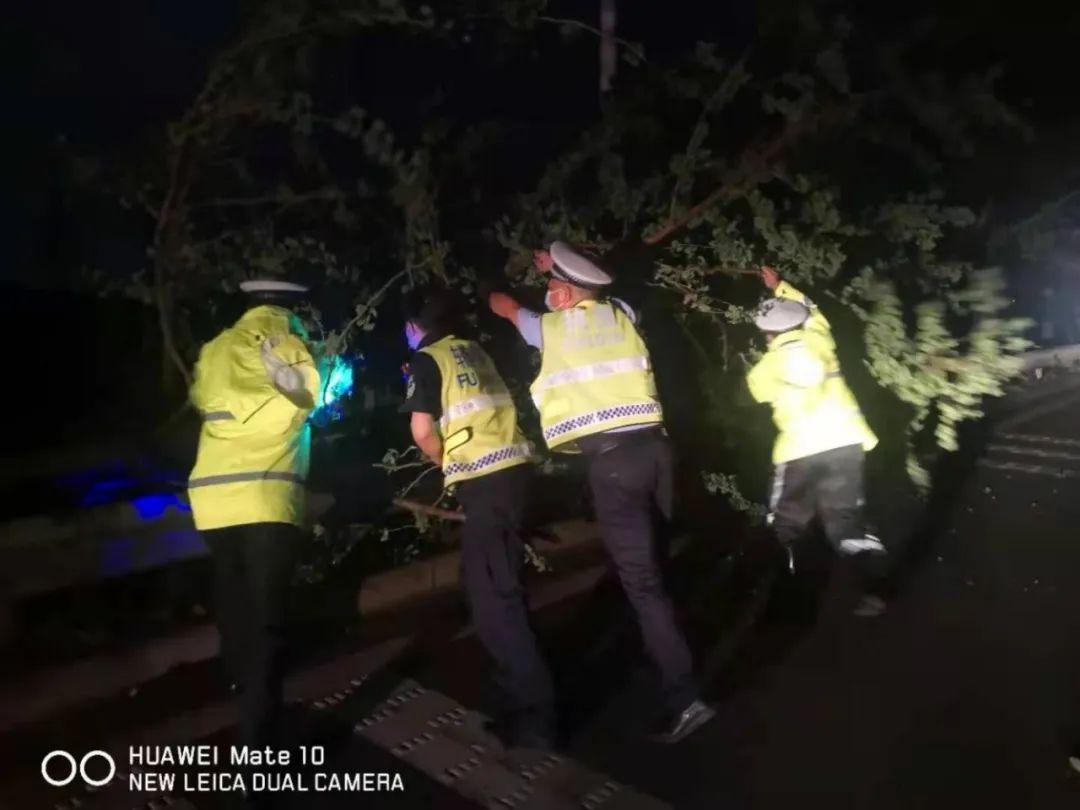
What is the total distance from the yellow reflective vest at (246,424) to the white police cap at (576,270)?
3.55 feet

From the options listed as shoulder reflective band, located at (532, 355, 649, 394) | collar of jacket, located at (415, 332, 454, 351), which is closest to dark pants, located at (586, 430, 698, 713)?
shoulder reflective band, located at (532, 355, 649, 394)

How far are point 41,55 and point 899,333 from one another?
609 centimetres

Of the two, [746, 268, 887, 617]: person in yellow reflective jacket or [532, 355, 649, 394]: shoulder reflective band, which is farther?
[746, 268, 887, 617]: person in yellow reflective jacket

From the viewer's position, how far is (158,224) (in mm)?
5016

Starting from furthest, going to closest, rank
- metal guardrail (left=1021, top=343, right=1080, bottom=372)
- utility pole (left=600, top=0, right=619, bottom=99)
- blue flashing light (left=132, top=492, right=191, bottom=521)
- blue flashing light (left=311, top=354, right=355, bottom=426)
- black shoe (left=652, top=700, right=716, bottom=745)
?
metal guardrail (left=1021, top=343, right=1080, bottom=372)
utility pole (left=600, top=0, right=619, bottom=99)
blue flashing light (left=132, top=492, right=191, bottom=521)
blue flashing light (left=311, top=354, right=355, bottom=426)
black shoe (left=652, top=700, right=716, bottom=745)

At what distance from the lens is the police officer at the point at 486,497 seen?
12.8 feet

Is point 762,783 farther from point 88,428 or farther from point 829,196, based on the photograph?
point 88,428

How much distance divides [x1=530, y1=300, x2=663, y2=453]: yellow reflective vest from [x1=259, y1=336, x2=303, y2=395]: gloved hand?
1.01m

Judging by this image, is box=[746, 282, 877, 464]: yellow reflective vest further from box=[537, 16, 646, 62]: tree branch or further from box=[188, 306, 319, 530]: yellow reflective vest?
box=[188, 306, 319, 530]: yellow reflective vest

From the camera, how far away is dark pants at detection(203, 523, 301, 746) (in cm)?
352

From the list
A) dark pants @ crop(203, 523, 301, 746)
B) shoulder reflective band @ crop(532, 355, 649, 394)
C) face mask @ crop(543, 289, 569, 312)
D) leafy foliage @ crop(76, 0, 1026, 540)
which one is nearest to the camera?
dark pants @ crop(203, 523, 301, 746)

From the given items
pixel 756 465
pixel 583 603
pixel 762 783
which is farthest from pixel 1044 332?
pixel 762 783

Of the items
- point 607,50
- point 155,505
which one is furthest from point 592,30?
point 155,505

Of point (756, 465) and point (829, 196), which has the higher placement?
point (829, 196)
